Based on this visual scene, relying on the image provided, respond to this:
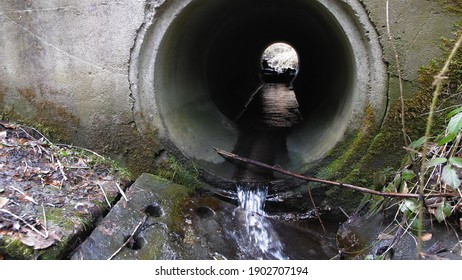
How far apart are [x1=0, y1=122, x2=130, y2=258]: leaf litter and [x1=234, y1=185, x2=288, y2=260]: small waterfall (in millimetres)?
1079

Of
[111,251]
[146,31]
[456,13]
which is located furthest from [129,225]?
[456,13]

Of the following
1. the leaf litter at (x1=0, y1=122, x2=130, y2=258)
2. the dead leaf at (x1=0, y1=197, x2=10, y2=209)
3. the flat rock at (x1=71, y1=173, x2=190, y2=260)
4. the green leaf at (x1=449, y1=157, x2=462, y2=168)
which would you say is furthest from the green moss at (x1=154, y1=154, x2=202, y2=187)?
the green leaf at (x1=449, y1=157, x2=462, y2=168)

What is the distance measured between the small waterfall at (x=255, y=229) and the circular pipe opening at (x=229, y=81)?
29 cm

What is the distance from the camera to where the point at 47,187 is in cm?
329

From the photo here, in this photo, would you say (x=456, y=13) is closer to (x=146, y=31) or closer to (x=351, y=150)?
(x=351, y=150)

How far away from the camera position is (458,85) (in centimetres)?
334

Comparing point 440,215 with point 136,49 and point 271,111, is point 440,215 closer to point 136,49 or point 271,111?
point 136,49

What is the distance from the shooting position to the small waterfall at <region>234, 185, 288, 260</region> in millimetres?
3553

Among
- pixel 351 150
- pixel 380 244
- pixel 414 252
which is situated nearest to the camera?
pixel 414 252

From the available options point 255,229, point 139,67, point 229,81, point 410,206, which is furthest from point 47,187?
point 229,81

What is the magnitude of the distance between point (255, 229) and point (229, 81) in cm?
468

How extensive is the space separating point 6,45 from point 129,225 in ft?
6.96

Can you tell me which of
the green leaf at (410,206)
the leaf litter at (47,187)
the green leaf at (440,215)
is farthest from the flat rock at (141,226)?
the green leaf at (440,215)

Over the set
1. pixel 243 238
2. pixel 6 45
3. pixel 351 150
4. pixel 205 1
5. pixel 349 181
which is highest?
pixel 205 1
